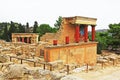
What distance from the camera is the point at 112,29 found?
122 ft

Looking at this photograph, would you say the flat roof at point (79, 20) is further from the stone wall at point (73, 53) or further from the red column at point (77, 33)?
the stone wall at point (73, 53)

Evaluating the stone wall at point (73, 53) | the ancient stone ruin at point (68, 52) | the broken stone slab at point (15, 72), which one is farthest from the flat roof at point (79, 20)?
the broken stone slab at point (15, 72)

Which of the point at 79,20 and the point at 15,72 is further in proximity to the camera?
the point at 79,20

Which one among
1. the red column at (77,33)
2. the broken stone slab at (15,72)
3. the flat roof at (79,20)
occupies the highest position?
the flat roof at (79,20)

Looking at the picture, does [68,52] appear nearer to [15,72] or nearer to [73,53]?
[73,53]

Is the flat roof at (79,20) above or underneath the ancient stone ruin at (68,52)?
above

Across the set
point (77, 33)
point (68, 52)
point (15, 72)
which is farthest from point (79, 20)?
point (15, 72)

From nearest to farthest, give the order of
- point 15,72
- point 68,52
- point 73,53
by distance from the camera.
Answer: point 15,72, point 68,52, point 73,53

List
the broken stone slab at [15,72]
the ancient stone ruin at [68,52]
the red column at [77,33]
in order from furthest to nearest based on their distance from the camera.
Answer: the red column at [77,33] → the ancient stone ruin at [68,52] → the broken stone slab at [15,72]

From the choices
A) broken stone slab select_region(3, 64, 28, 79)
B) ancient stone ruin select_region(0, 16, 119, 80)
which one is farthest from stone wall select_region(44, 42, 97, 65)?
broken stone slab select_region(3, 64, 28, 79)

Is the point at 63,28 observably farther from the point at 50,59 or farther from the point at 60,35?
the point at 50,59

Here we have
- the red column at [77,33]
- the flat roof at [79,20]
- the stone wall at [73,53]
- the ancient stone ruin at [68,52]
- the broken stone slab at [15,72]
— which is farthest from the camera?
the red column at [77,33]

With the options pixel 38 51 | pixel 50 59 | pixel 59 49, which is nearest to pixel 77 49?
pixel 59 49

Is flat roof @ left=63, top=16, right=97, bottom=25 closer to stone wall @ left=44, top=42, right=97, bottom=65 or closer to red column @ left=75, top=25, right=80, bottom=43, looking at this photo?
red column @ left=75, top=25, right=80, bottom=43
